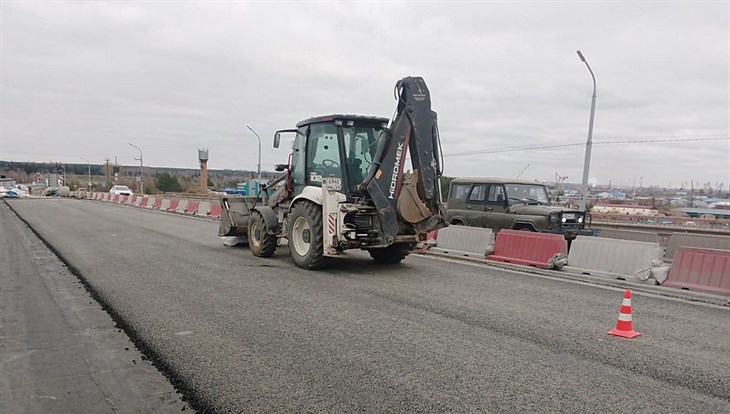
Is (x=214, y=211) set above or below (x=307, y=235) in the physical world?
below

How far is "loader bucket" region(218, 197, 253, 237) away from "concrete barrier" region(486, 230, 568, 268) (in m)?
5.91

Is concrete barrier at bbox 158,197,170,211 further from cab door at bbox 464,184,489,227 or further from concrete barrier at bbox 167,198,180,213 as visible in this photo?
cab door at bbox 464,184,489,227

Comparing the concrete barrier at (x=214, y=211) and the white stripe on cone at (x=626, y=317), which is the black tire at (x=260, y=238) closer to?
the white stripe on cone at (x=626, y=317)

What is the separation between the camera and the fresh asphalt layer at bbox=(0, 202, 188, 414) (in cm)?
377

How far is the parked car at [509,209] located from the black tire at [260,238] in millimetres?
5676

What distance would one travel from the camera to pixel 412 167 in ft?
30.1

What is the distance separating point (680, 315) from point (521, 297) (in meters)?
2.02

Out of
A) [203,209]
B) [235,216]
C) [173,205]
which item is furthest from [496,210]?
[173,205]

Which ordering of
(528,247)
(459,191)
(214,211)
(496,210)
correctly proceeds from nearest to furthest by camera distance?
(528,247), (496,210), (459,191), (214,211)

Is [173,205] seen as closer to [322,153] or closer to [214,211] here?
[214,211]

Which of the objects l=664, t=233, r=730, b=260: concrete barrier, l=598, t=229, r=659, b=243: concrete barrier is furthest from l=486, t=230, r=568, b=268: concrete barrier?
l=664, t=233, r=730, b=260: concrete barrier

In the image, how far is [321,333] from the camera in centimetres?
543

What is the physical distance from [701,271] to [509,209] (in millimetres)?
5055

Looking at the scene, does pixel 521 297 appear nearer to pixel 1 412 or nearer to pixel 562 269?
pixel 562 269
